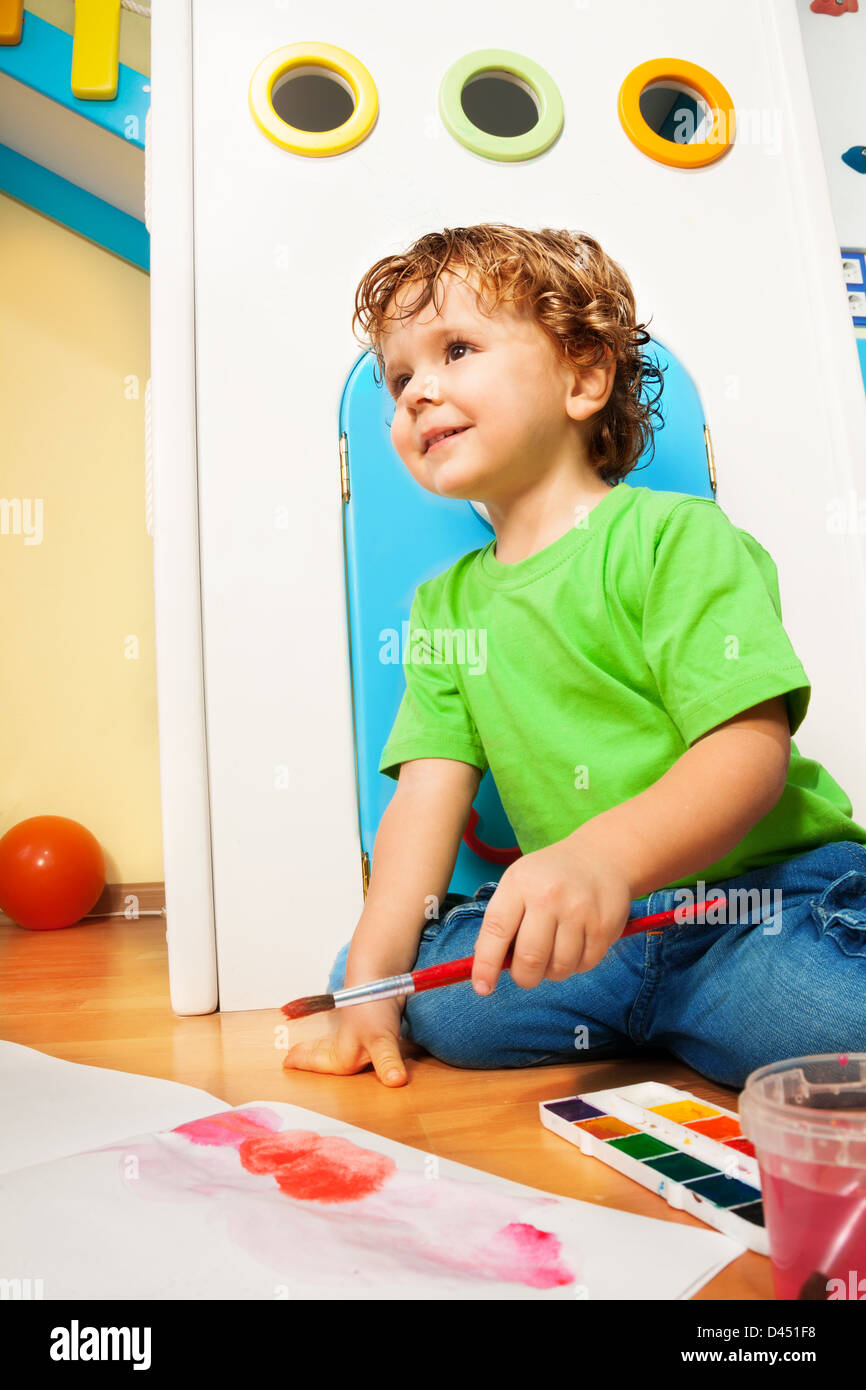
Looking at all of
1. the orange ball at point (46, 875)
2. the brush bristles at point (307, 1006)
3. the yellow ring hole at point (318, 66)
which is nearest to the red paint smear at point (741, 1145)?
the brush bristles at point (307, 1006)

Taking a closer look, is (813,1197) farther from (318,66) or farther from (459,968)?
(318,66)

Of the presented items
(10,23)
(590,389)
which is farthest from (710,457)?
(10,23)

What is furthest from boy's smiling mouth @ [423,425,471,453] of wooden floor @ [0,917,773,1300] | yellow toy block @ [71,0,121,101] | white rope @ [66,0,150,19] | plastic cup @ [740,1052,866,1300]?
white rope @ [66,0,150,19]

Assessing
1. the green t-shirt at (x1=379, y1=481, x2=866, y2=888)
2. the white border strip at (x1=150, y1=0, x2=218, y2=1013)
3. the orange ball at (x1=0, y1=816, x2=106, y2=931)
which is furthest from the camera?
the orange ball at (x1=0, y1=816, x2=106, y2=931)

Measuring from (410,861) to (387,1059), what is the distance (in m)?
0.16

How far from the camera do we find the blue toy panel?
1.00 m

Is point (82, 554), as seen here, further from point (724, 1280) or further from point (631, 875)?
point (724, 1280)

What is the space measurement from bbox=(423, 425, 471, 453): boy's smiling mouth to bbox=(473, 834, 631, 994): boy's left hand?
1.32 feet

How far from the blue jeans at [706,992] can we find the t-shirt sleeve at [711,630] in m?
0.12

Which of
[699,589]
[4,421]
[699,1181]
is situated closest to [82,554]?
[4,421]

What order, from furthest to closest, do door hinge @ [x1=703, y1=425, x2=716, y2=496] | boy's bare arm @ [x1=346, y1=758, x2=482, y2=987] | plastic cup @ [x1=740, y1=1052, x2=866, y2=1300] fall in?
door hinge @ [x1=703, y1=425, x2=716, y2=496], boy's bare arm @ [x1=346, y1=758, x2=482, y2=987], plastic cup @ [x1=740, y1=1052, x2=866, y2=1300]

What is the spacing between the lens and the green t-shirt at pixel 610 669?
68 centimetres

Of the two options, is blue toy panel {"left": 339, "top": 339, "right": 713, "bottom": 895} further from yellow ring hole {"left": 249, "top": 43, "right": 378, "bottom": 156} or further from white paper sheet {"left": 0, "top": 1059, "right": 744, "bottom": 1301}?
white paper sheet {"left": 0, "top": 1059, "right": 744, "bottom": 1301}

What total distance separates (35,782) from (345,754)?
3.27ft
